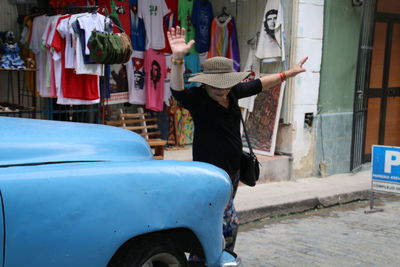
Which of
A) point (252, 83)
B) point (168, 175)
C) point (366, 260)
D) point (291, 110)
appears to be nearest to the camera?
point (168, 175)

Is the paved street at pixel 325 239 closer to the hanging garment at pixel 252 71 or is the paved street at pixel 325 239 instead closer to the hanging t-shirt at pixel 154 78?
the hanging garment at pixel 252 71

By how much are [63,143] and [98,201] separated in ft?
1.27

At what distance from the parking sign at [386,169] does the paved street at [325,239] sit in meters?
0.35

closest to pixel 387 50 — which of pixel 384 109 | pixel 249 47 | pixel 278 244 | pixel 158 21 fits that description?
pixel 384 109

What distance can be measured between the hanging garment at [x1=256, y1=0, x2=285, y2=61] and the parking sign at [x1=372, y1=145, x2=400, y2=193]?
7.01 feet

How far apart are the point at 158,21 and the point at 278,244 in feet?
14.2

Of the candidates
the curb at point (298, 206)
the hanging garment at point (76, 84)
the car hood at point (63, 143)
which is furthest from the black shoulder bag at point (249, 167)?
the hanging garment at point (76, 84)

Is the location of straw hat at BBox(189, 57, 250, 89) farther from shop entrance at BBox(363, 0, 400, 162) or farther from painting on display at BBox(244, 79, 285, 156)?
shop entrance at BBox(363, 0, 400, 162)

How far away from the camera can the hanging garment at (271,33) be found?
8250 millimetres

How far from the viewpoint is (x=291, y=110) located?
840cm

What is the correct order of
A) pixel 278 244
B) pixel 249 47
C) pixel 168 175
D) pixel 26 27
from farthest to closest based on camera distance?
1. pixel 249 47
2. pixel 26 27
3. pixel 278 244
4. pixel 168 175

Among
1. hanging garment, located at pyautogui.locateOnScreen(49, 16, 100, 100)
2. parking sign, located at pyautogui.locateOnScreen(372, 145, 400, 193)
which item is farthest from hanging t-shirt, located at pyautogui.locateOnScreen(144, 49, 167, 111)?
parking sign, located at pyautogui.locateOnScreen(372, 145, 400, 193)

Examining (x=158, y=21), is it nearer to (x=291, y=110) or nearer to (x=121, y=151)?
(x=291, y=110)

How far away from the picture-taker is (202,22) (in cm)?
902
